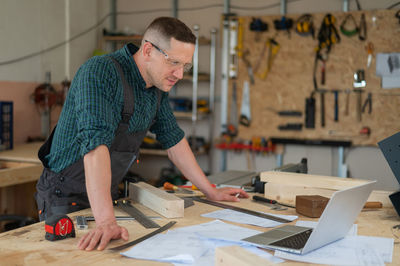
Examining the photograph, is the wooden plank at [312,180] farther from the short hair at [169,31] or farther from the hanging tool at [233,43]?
the hanging tool at [233,43]

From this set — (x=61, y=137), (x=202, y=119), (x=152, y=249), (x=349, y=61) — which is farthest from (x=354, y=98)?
(x=152, y=249)

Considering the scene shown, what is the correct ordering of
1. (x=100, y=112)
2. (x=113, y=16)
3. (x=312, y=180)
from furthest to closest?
1. (x=113, y=16)
2. (x=312, y=180)
3. (x=100, y=112)

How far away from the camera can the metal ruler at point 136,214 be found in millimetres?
1663

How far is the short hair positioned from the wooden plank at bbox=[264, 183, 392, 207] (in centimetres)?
84

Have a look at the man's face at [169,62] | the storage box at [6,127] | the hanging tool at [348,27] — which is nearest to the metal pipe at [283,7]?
the hanging tool at [348,27]

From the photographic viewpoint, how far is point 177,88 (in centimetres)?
569

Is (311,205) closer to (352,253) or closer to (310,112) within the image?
(352,253)

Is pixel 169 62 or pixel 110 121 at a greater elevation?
pixel 169 62

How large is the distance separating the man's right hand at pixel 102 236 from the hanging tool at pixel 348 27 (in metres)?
4.02

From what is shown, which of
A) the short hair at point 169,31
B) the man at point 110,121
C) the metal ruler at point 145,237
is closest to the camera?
the metal ruler at point 145,237

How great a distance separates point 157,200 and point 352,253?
2.57 feet

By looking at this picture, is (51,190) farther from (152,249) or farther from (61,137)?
(152,249)

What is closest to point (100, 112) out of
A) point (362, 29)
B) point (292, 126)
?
point (292, 126)

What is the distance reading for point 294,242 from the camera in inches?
57.3
